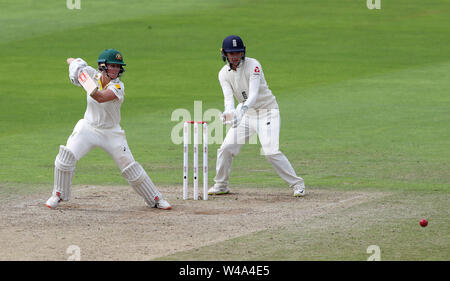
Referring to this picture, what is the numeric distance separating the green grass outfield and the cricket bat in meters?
2.36

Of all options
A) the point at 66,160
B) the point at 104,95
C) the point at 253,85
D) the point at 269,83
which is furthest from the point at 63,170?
the point at 269,83

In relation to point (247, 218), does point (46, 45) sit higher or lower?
higher

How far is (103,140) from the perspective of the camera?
11133mm

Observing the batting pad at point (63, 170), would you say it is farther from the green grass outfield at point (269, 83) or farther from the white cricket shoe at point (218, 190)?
the white cricket shoe at point (218, 190)

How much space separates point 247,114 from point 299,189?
49.0 inches

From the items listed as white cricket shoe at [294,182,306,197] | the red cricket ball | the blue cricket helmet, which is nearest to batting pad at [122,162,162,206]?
white cricket shoe at [294,182,306,197]

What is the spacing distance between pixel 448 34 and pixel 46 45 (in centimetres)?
1341

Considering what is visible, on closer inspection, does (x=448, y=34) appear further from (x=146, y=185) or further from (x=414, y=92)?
(x=146, y=185)

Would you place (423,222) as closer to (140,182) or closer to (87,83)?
(140,182)

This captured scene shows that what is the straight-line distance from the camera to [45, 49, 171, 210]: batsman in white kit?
36.2 ft

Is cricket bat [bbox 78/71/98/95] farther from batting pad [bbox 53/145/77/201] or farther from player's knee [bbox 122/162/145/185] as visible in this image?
player's knee [bbox 122/162/145/185]

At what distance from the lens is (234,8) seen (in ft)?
121

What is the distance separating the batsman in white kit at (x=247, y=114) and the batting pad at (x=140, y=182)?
4.36ft

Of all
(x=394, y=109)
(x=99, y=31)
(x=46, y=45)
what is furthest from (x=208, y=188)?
(x=99, y=31)
